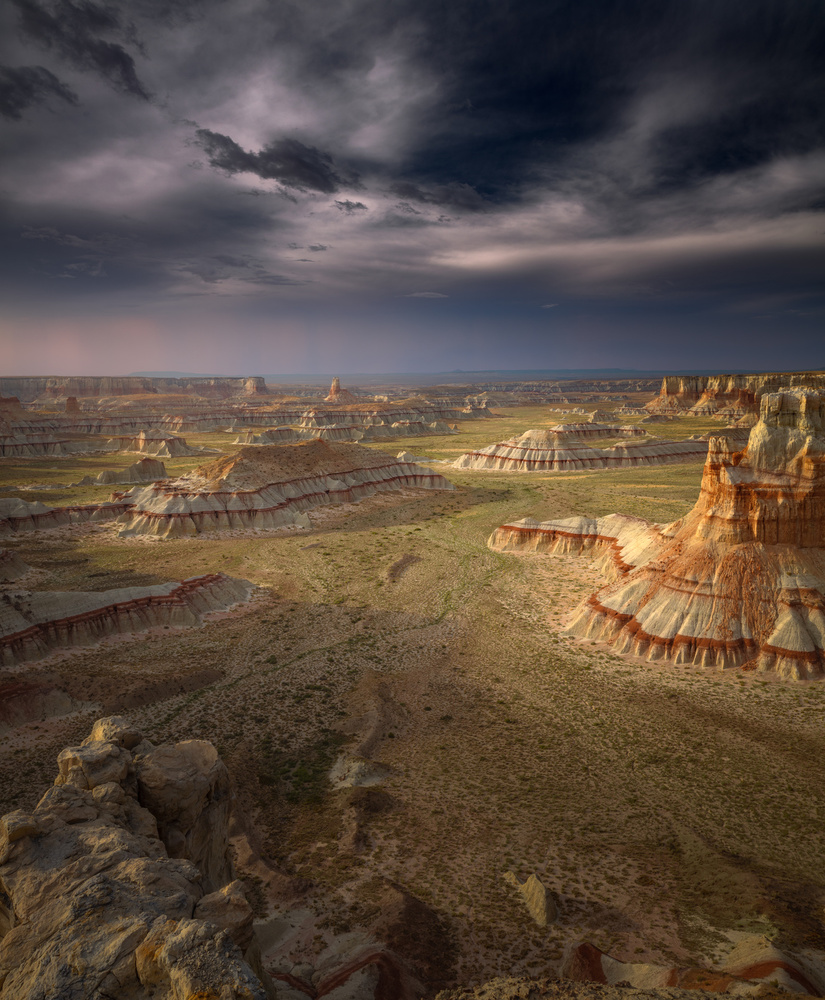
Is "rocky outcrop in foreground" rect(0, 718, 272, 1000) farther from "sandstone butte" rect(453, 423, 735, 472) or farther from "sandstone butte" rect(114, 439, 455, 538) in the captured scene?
"sandstone butte" rect(453, 423, 735, 472)

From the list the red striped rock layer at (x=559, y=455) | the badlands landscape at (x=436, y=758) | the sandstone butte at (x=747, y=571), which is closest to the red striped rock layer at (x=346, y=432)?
the red striped rock layer at (x=559, y=455)

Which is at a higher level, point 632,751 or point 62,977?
point 62,977

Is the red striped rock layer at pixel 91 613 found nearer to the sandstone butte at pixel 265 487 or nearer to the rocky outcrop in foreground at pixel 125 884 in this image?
the rocky outcrop in foreground at pixel 125 884

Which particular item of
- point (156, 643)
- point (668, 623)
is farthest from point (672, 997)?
point (156, 643)

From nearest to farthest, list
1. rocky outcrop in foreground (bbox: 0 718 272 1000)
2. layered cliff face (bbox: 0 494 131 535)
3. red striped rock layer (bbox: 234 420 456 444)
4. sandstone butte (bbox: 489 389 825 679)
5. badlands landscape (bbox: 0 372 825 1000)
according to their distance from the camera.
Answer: rocky outcrop in foreground (bbox: 0 718 272 1000)
badlands landscape (bbox: 0 372 825 1000)
sandstone butte (bbox: 489 389 825 679)
layered cliff face (bbox: 0 494 131 535)
red striped rock layer (bbox: 234 420 456 444)

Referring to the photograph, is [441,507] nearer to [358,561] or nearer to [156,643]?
[358,561]

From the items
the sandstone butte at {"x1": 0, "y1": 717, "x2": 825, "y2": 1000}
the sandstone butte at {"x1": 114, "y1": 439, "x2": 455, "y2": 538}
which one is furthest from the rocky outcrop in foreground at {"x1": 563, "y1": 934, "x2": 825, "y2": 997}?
the sandstone butte at {"x1": 114, "y1": 439, "x2": 455, "y2": 538}

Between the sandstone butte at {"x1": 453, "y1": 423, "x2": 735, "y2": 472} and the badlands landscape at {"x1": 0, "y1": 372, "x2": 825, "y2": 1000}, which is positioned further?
the sandstone butte at {"x1": 453, "y1": 423, "x2": 735, "y2": 472}
